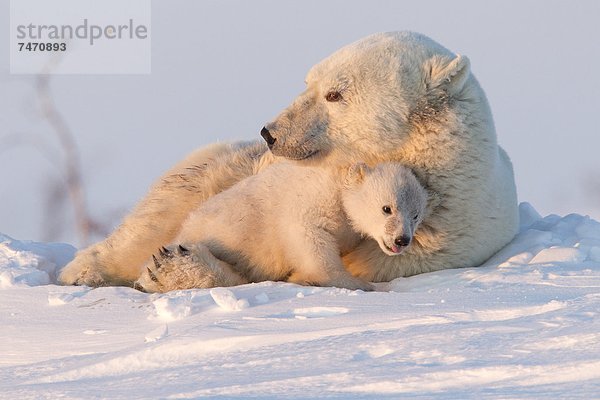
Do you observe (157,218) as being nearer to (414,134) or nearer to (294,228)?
(294,228)

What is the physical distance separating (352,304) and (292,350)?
37.6 inches

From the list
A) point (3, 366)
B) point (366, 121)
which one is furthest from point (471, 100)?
point (3, 366)

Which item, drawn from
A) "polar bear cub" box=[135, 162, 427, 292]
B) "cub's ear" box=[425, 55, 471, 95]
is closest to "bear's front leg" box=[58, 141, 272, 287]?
"polar bear cub" box=[135, 162, 427, 292]

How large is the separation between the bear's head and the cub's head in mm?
230

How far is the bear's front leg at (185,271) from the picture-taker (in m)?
6.21

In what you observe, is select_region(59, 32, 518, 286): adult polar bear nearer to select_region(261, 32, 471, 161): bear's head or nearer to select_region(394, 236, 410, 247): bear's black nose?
select_region(261, 32, 471, 161): bear's head

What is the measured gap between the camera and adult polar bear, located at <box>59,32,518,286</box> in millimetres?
6266

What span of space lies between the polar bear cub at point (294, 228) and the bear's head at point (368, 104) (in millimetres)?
188

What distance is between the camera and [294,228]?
6.07m

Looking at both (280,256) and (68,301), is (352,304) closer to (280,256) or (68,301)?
(280,256)

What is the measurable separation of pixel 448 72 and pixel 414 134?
399 mm

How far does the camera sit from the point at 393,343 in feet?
13.7

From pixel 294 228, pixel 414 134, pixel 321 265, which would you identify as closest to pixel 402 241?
pixel 321 265

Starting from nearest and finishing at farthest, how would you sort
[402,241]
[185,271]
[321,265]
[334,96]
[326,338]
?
1. [326,338]
2. [402,241]
3. [321,265]
4. [185,271]
5. [334,96]
